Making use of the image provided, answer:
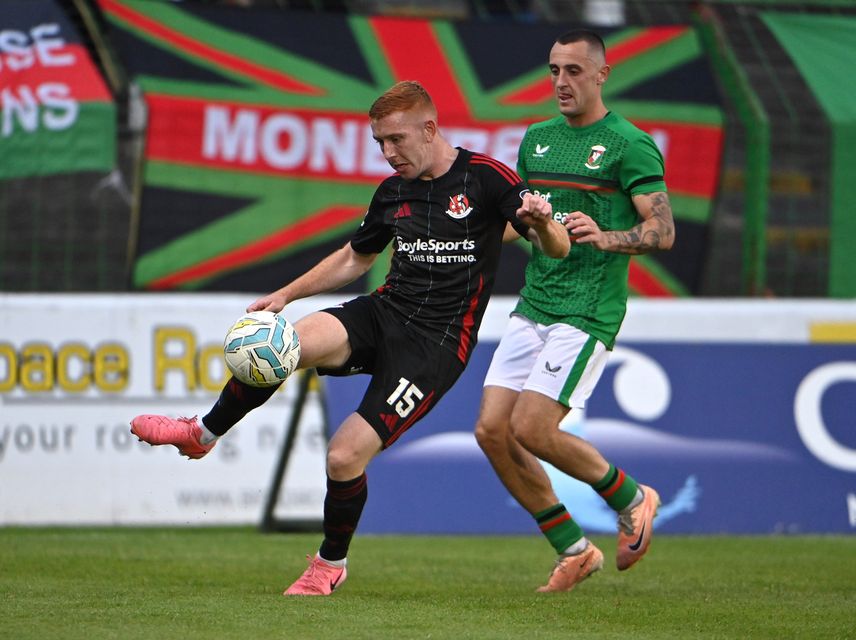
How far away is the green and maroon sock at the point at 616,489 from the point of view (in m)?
6.45

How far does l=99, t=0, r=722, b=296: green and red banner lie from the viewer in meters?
10.7

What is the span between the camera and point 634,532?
6441 millimetres

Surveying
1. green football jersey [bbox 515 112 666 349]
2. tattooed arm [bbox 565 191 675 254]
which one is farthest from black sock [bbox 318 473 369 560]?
tattooed arm [bbox 565 191 675 254]

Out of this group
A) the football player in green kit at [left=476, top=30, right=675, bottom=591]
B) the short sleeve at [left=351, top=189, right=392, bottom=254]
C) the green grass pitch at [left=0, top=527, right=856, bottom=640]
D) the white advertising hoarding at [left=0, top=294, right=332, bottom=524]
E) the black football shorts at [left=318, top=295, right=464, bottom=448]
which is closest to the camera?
the green grass pitch at [left=0, top=527, right=856, bottom=640]

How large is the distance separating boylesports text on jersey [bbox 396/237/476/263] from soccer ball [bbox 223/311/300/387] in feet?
2.16

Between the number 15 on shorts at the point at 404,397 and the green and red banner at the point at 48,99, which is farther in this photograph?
the green and red banner at the point at 48,99

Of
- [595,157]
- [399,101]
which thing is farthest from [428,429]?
[399,101]

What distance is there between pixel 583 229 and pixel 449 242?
0.57 meters

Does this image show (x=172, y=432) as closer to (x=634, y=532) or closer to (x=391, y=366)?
(x=391, y=366)

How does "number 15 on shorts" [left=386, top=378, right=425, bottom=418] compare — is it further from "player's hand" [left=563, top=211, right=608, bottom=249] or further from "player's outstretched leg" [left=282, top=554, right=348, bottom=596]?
"player's hand" [left=563, top=211, right=608, bottom=249]

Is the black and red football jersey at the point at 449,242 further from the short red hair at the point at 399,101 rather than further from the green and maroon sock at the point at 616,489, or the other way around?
the green and maroon sock at the point at 616,489

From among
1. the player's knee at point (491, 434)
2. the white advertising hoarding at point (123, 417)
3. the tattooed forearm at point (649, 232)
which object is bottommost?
the white advertising hoarding at point (123, 417)

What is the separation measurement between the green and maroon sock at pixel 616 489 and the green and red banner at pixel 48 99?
5383 mm

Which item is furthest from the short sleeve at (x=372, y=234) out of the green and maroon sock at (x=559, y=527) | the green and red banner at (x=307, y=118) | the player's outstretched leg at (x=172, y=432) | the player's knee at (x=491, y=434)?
the green and red banner at (x=307, y=118)
